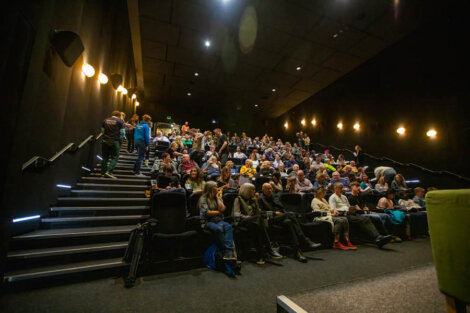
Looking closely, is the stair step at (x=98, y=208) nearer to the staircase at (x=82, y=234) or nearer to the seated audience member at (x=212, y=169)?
the staircase at (x=82, y=234)

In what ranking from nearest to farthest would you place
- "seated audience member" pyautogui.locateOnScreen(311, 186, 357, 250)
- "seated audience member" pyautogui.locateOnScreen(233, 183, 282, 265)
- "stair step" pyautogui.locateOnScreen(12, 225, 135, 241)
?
"stair step" pyautogui.locateOnScreen(12, 225, 135, 241)
"seated audience member" pyautogui.locateOnScreen(233, 183, 282, 265)
"seated audience member" pyautogui.locateOnScreen(311, 186, 357, 250)

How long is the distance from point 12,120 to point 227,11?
5851mm

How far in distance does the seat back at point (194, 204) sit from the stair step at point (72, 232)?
96 cm

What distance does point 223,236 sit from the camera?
284 centimetres

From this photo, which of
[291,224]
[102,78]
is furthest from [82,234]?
[102,78]

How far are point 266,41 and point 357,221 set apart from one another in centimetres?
625

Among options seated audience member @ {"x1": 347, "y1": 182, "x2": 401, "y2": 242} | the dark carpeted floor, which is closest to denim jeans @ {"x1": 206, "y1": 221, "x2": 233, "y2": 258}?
the dark carpeted floor

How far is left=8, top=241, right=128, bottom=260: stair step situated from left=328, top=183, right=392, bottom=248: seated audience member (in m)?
3.98

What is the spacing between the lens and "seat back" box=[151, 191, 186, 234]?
9.66 feet

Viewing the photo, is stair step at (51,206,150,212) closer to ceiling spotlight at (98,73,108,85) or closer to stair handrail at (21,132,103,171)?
stair handrail at (21,132,103,171)

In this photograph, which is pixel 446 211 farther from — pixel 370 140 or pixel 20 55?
pixel 370 140

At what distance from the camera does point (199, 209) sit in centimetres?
326

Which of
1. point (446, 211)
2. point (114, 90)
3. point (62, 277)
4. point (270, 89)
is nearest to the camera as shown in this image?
point (446, 211)

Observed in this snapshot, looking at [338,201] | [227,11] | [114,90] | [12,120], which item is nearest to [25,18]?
[12,120]
